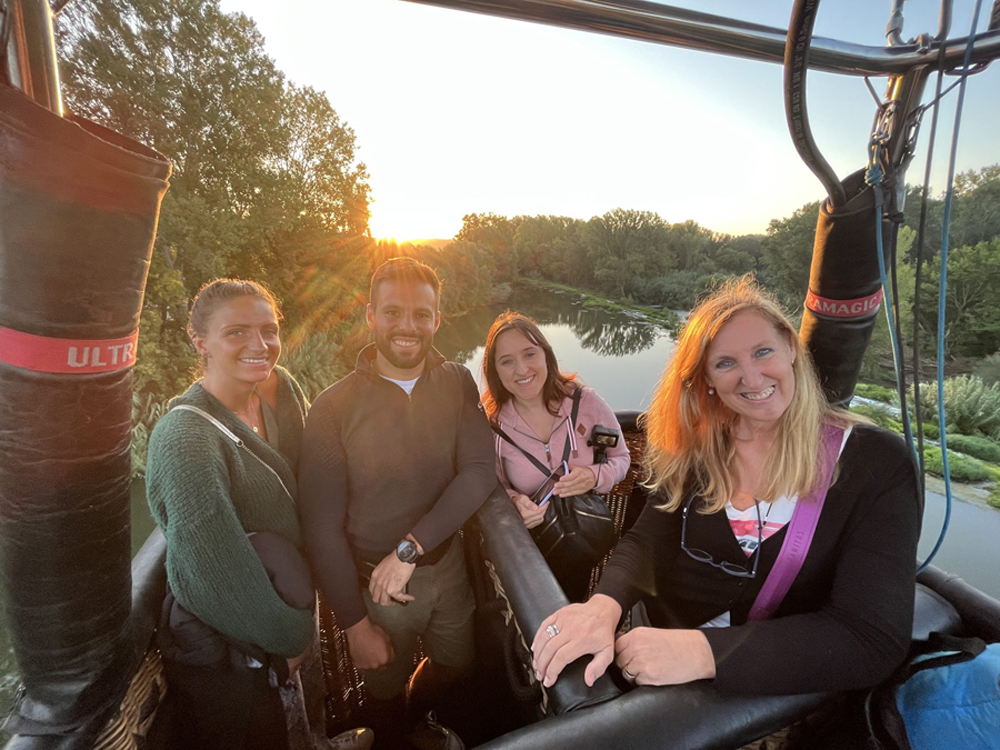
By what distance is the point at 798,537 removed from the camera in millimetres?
1136

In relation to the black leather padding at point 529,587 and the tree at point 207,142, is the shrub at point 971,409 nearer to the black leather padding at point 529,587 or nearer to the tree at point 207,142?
the black leather padding at point 529,587

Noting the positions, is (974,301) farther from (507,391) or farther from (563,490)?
(563,490)

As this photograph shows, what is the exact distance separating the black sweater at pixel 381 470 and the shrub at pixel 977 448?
9024 mm

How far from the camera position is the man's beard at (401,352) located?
71.6 inches

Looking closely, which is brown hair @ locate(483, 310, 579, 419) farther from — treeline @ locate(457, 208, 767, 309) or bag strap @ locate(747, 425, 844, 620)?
treeline @ locate(457, 208, 767, 309)

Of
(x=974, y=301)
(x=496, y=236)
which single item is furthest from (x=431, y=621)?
(x=496, y=236)

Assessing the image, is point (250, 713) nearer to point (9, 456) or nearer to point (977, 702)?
point (9, 456)

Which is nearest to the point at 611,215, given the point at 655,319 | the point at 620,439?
the point at 655,319

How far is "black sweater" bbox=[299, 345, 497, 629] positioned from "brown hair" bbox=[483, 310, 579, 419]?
402mm

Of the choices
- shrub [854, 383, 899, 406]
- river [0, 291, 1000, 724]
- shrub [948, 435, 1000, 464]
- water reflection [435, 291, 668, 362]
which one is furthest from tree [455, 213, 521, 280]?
shrub [948, 435, 1000, 464]

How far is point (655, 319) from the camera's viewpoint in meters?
35.0

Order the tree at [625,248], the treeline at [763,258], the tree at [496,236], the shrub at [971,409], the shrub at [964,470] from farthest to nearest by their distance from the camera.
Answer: the tree at [496,236], the tree at [625,248], the treeline at [763,258], the shrub at [971,409], the shrub at [964,470]

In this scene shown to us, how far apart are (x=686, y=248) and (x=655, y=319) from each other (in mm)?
19199

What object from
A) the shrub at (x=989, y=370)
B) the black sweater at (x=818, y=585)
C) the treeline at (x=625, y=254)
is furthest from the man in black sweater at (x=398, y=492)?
the treeline at (x=625, y=254)
